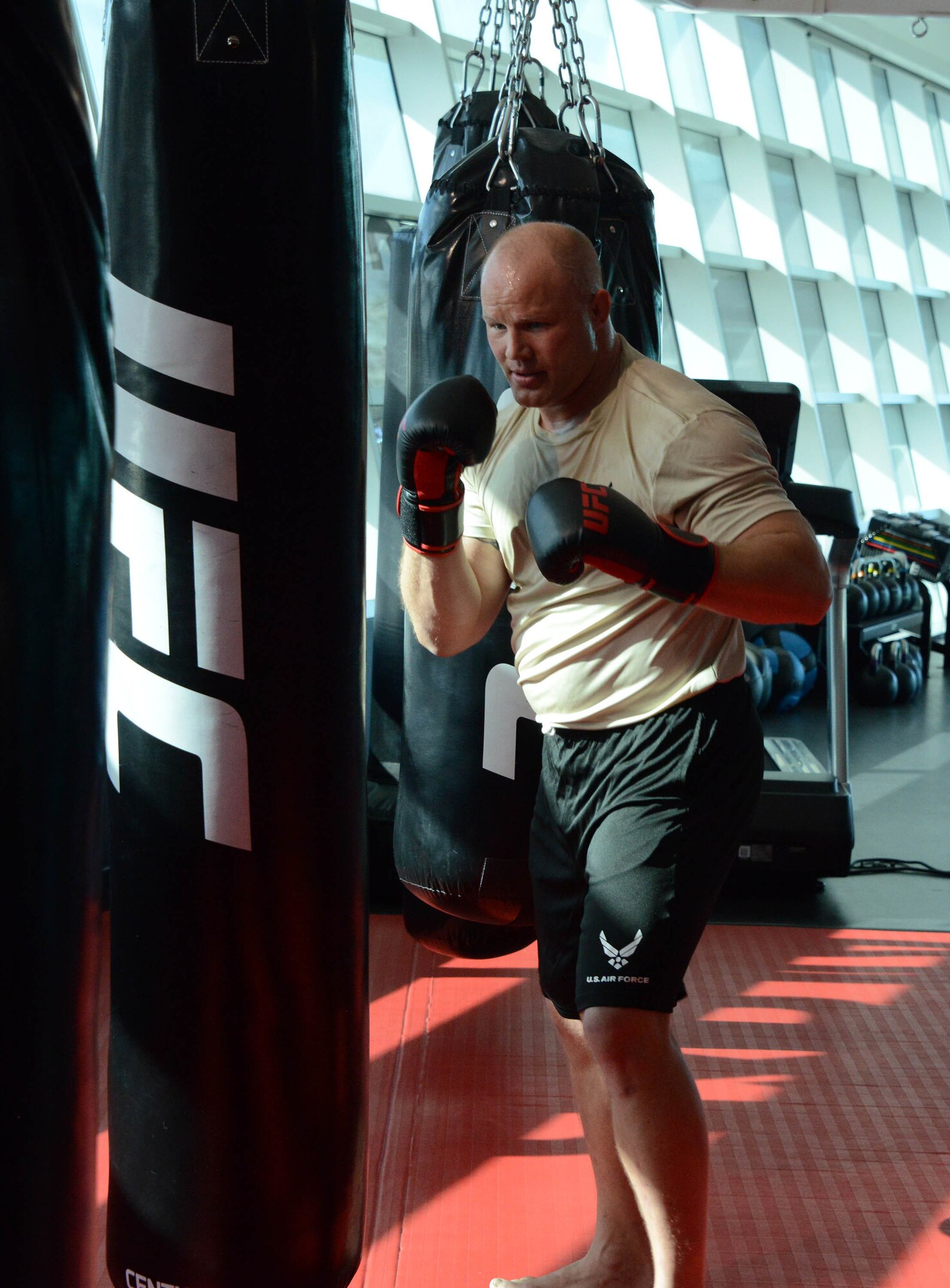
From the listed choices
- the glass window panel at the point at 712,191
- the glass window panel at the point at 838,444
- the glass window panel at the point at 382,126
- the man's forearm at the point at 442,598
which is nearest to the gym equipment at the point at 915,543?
the glass window panel at the point at 382,126

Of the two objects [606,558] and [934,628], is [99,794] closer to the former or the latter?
[606,558]

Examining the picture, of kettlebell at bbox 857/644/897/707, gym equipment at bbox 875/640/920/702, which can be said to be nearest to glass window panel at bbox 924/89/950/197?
gym equipment at bbox 875/640/920/702

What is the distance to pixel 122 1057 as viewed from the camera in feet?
4.37

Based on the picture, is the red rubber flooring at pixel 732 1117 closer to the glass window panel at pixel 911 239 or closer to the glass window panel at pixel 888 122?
the glass window panel at pixel 888 122

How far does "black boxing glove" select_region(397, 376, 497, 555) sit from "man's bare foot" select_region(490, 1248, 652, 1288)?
1.12 meters

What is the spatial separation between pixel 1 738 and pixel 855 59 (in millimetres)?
13965

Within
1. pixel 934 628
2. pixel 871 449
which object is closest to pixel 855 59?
pixel 871 449

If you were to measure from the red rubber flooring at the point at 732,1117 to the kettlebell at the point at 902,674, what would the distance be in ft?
12.9

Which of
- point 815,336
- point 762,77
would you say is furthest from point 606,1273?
point 815,336

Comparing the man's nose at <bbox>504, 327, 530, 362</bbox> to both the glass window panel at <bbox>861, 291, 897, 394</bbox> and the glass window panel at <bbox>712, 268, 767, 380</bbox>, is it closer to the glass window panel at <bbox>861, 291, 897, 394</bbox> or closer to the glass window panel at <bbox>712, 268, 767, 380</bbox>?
the glass window panel at <bbox>712, 268, 767, 380</bbox>

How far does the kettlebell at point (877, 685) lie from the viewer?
23.4ft

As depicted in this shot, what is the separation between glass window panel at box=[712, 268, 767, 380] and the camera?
11039 millimetres

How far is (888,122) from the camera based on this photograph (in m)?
13.0

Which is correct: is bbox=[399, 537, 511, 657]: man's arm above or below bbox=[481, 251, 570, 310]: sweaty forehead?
below
